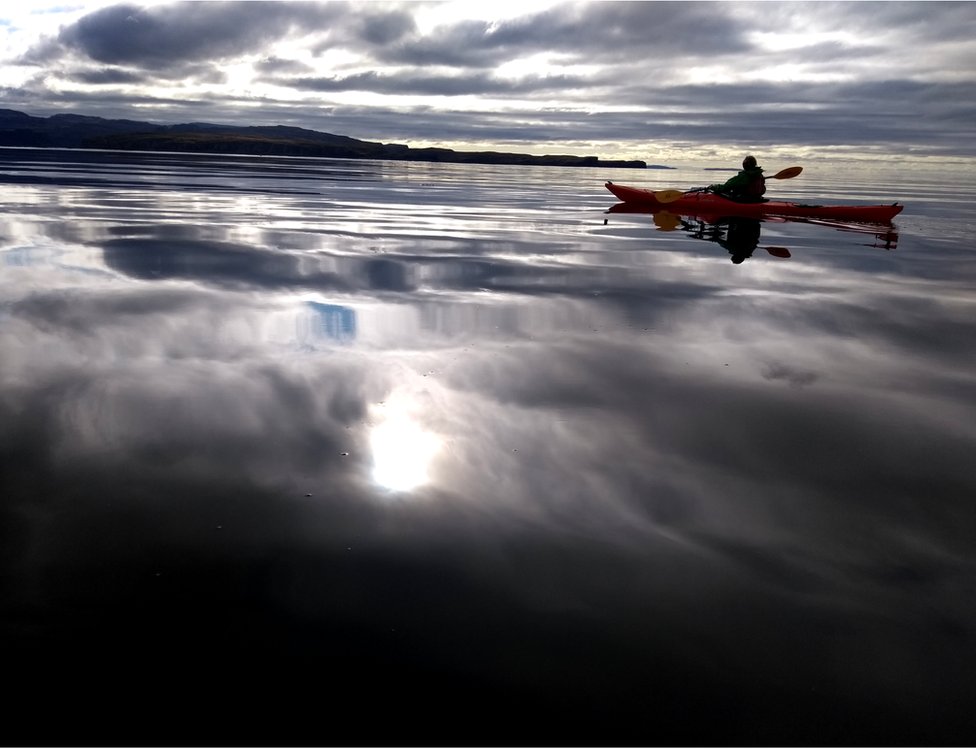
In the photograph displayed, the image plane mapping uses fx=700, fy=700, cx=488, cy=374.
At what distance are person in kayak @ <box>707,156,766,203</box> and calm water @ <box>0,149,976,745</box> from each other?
17729 mm

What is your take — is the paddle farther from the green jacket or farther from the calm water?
the calm water

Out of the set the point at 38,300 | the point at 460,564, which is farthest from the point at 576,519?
the point at 38,300

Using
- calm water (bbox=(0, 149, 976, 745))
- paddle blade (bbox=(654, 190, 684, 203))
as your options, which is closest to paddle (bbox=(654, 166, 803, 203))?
paddle blade (bbox=(654, 190, 684, 203))

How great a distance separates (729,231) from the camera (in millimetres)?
24734

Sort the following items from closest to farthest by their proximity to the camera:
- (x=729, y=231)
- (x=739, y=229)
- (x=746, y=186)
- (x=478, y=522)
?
(x=478, y=522) → (x=729, y=231) → (x=739, y=229) → (x=746, y=186)

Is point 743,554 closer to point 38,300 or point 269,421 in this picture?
point 269,421

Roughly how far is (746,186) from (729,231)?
4044 mm

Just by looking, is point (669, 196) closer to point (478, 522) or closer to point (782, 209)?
point (782, 209)

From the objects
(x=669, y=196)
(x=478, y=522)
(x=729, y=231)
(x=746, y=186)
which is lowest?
(x=478, y=522)

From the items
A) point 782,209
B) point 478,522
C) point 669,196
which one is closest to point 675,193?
point 669,196

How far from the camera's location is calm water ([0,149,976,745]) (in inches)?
130

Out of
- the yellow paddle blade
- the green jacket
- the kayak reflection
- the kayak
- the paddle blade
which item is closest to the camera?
the kayak reflection

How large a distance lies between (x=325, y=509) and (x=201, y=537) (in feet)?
2.70

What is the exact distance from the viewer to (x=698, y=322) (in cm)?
1060
